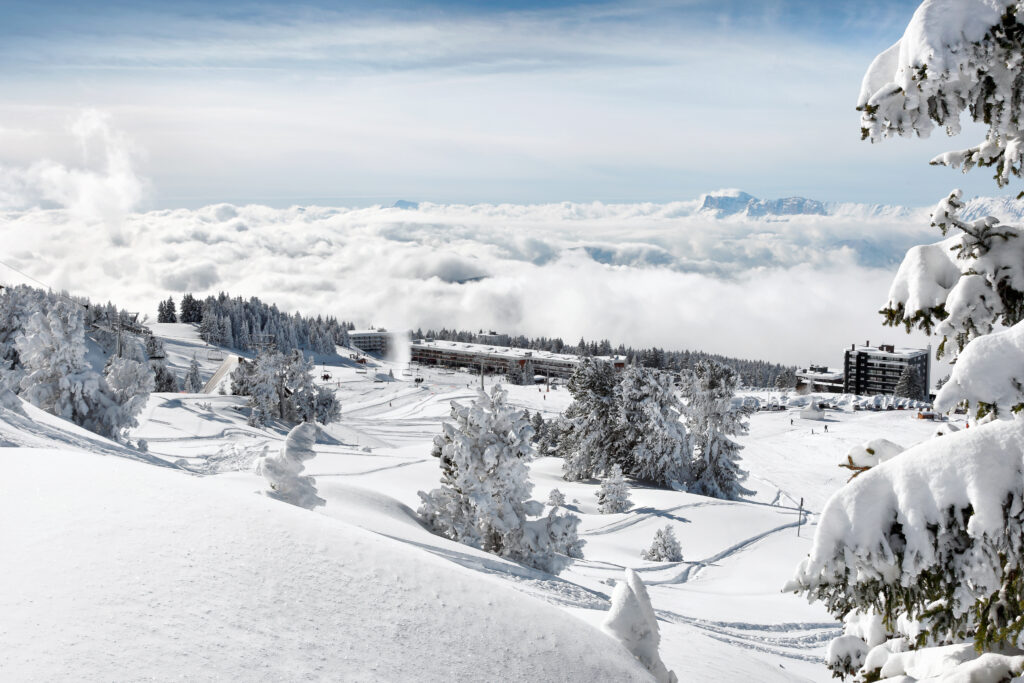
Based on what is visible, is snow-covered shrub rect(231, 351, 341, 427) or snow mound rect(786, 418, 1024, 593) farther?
snow-covered shrub rect(231, 351, 341, 427)

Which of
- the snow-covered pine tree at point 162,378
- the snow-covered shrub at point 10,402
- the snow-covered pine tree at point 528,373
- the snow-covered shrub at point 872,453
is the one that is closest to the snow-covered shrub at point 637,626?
the snow-covered shrub at point 872,453

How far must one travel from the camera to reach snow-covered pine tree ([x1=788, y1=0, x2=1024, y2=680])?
12.6ft

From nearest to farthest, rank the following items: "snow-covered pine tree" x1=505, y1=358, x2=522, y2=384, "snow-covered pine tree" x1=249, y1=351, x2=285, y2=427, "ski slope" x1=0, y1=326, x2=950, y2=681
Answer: "ski slope" x1=0, y1=326, x2=950, y2=681 → "snow-covered pine tree" x1=249, y1=351, x2=285, y2=427 → "snow-covered pine tree" x1=505, y1=358, x2=522, y2=384

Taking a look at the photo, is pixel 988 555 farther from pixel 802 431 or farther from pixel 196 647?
pixel 802 431

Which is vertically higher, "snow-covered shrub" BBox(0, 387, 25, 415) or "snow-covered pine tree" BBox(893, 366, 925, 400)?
"snow-covered shrub" BBox(0, 387, 25, 415)

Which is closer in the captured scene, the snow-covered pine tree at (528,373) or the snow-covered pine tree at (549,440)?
the snow-covered pine tree at (549,440)

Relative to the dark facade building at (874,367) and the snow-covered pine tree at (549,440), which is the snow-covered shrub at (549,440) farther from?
the dark facade building at (874,367)

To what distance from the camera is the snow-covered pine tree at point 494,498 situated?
74.2 feet

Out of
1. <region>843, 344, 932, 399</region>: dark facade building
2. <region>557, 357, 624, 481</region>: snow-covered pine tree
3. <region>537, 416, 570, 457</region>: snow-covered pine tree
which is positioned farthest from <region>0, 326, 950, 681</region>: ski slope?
<region>843, 344, 932, 399</region>: dark facade building

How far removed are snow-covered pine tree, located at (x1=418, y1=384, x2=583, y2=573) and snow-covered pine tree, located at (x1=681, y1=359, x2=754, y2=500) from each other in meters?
31.9

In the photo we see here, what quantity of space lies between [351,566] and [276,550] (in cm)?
98

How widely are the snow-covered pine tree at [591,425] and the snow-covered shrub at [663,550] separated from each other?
779 inches

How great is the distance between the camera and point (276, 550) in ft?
28.7

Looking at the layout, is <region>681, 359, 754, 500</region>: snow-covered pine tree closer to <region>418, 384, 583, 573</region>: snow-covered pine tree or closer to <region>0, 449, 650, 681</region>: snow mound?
<region>418, 384, 583, 573</region>: snow-covered pine tree
